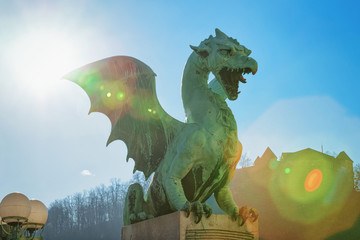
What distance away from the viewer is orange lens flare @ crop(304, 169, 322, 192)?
84.6 feet

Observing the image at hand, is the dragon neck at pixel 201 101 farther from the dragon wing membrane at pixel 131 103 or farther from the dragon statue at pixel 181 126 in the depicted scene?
the dragon wing membrane at pixel 131 103

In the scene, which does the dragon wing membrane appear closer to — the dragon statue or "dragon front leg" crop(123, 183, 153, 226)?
the dragon statue

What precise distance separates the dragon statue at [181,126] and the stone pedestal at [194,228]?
8 cm

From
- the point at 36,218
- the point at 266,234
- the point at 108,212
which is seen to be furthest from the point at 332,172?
the point at 108,212

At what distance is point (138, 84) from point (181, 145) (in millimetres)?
1112

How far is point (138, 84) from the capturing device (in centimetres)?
488

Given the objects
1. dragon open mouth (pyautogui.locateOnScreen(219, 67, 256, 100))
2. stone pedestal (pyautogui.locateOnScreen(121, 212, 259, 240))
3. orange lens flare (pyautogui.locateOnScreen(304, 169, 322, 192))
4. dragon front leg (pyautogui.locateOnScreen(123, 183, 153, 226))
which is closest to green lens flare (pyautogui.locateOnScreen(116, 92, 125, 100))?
dragon front leg (pyautogui.locateOnScreen(123, 183, 153, 226))

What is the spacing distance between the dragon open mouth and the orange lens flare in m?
23.2

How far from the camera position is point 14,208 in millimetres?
7973

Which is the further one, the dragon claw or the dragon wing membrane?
the dragon wing membrane

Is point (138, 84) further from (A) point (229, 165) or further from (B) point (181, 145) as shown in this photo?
(A) point (229, 165)

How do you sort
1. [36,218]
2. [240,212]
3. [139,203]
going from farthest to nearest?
[36,218], [139,203], [240,212]

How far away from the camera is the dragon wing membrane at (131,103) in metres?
4.79

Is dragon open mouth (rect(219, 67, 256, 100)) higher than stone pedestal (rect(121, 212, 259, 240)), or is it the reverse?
dragon open mouth (rect(219, 67, 256, 100))
